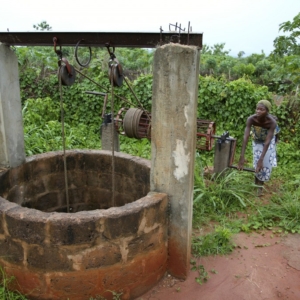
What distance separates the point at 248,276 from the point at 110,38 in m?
2.75

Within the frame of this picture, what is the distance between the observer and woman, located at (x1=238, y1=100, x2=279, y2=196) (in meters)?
5.00

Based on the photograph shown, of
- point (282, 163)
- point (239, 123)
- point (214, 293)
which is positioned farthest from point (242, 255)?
point (239, 123)

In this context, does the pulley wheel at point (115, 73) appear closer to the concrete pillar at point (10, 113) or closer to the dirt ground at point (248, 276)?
the concrete pillar at point (10, 113)

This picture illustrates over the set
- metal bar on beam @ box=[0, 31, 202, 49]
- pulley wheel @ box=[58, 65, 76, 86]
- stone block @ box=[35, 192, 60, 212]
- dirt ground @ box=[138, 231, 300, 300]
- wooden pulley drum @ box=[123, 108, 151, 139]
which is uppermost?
metal bar on beam @ box=[0, 31, 202, 49]

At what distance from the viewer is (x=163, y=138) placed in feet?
10.2

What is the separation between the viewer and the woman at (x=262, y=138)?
16.4 ft

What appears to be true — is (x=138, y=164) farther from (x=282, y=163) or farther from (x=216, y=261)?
(x=282, y=163)

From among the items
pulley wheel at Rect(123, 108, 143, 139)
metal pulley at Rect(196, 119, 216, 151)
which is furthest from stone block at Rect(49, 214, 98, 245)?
metal pulley at Rect(196, 119, 216, 151)

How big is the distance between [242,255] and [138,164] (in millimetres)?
1601

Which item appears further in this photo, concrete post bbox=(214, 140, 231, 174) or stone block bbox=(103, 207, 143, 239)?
concrete post bbox=(214, 140, 231, 174)

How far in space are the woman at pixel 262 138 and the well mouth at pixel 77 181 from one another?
76.0 inches

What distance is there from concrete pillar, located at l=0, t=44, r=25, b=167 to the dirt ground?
2.04 m

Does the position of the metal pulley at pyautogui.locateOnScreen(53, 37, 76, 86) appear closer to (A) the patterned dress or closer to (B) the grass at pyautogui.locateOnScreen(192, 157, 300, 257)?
(B) the grass at pyautogui.locateOnScreen(192, 157, 300, 257)

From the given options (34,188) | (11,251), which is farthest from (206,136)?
(11,251)
